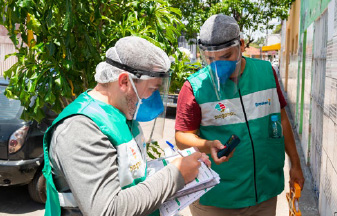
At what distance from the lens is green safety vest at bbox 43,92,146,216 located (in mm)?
1564

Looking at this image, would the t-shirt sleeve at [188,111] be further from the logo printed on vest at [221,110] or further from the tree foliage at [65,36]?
the tree foliage at [65,36]

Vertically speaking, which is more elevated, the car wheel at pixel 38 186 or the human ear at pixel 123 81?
the human ear at pixel 123 81

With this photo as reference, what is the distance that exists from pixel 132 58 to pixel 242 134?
111 centimetres

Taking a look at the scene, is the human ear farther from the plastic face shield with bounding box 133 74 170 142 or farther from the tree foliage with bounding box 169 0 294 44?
the tree foliage with bounding box 169 0 294 44

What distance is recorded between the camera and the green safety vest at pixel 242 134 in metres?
2.49

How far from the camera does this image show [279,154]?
102 inches

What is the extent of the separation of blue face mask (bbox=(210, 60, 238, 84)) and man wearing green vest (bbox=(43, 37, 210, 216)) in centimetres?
73

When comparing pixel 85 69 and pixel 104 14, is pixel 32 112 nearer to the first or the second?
pixel 85 69

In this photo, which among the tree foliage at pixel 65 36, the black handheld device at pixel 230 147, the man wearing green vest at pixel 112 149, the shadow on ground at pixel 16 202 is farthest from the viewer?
the shadow on ground at pixel 16 202

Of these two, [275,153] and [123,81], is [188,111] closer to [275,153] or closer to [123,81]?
[275,153]

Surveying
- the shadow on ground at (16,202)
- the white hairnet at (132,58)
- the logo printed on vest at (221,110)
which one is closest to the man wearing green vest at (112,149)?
the white hairnet at (132,58)

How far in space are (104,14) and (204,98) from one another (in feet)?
4.93

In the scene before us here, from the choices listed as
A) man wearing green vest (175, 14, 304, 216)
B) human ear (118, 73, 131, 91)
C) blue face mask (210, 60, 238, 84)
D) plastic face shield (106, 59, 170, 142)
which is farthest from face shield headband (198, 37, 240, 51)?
human ear (118, 73, 131, 91)

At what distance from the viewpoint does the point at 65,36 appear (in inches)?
116
